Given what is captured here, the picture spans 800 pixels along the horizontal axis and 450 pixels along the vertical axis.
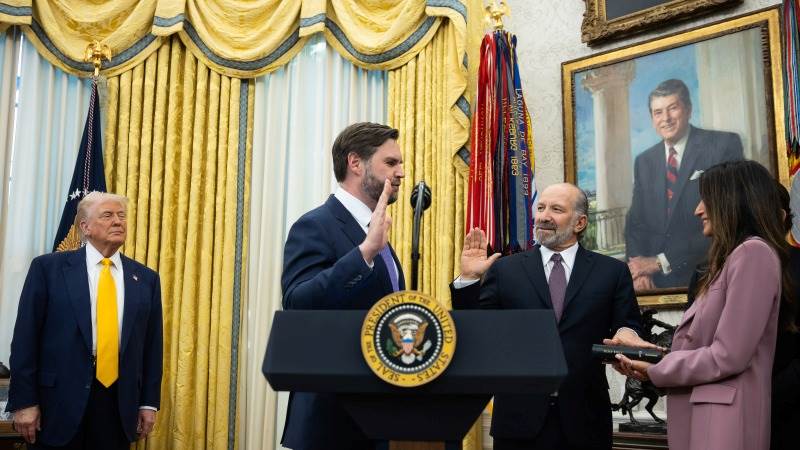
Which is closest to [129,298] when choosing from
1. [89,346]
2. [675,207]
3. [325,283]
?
[89,346]

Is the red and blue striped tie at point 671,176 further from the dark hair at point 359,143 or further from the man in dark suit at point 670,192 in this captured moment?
the dark hair at point 359,143

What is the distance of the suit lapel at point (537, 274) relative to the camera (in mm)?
3229

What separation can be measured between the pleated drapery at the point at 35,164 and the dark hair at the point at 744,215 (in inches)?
184

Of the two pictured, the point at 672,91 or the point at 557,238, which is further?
the point at 672,91

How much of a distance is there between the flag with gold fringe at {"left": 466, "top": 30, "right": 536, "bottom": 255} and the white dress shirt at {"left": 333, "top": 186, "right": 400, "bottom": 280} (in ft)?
7.91

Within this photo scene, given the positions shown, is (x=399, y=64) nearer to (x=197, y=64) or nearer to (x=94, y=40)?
(x=197, y=64)

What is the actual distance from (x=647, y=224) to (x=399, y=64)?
1.99 metres

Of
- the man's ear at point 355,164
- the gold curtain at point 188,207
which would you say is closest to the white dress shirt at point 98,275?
the gold curtain at point 188,207

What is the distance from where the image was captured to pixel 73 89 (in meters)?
6.19

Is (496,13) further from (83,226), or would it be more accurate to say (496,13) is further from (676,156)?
(83,226)

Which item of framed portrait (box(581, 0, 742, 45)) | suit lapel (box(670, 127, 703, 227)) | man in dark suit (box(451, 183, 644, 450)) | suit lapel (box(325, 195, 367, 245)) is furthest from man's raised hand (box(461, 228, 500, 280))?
framed portrait (box(581, 0, 742, 45))

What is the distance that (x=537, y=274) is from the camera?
329 centimetres

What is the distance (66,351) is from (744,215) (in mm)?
2957

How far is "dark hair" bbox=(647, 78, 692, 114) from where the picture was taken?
4.88 metres
